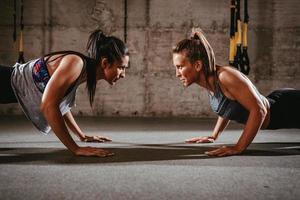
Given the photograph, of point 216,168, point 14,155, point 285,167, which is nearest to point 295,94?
point 285,167

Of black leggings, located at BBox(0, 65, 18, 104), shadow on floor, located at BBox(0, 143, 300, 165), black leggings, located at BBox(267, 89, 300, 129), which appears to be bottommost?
shadow on floor, located at BBox(0, 143, 300, 165)

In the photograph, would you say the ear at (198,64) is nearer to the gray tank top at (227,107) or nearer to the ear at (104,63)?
the gray tank top at (227,107)

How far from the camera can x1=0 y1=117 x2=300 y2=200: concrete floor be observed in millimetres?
1265

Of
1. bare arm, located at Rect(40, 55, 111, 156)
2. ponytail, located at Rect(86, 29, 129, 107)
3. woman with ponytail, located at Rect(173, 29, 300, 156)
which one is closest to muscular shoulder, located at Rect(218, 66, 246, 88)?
woman with ponytail, located at Rect(173, 29, 300, 156)

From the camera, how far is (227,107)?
7.21ft

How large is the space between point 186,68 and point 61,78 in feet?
2.52

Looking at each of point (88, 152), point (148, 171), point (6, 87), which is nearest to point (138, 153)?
point (88, 152)

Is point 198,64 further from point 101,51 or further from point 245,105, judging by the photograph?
point 101,51

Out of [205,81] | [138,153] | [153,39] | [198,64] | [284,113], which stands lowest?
[138,153]

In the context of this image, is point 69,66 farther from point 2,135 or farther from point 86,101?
point 86,101

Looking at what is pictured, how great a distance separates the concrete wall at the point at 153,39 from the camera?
438 cm

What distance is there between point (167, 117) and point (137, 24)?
1.28 meters

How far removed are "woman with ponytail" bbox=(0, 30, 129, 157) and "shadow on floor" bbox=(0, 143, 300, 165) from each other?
103mm

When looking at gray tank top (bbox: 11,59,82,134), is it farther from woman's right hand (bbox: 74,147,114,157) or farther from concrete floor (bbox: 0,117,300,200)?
woman's right hand (bbox: 74,147,114,157)
